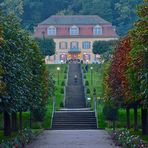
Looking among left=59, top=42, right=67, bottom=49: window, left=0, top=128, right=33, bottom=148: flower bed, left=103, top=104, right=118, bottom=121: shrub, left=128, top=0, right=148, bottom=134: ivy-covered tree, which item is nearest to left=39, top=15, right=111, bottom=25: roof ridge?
left=59, top=42, right=67, bottom=49: window

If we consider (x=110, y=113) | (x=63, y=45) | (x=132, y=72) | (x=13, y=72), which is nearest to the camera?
(x=132, y=72)

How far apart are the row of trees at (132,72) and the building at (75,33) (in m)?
73.9

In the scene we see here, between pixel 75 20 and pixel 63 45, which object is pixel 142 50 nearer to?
pixel 63 45

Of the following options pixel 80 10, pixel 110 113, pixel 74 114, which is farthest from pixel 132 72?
pixel 80 10

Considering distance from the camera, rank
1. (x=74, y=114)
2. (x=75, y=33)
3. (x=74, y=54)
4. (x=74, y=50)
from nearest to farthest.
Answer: (x=74, y=114) → (x=74, y=50) → (x=74, y=54) → (x=75, y=33)

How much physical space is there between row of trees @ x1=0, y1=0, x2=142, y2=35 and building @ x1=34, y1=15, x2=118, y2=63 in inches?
365

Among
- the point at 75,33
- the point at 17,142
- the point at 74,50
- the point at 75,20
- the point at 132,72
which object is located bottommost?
the point at 17,142

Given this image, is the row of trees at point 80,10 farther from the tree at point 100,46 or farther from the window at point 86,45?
the tree at point 100,46

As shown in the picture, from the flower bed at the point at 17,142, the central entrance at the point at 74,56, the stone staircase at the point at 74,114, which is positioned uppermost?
the central entrance at the point at 74,56

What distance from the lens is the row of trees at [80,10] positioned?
424 feet

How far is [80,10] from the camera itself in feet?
447

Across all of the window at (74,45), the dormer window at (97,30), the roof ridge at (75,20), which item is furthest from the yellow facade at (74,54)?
the roof ridge at (75,20)

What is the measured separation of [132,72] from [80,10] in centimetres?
11030

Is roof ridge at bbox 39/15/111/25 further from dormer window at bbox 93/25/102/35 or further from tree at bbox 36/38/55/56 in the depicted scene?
tree at bbox 36/38/55/56
